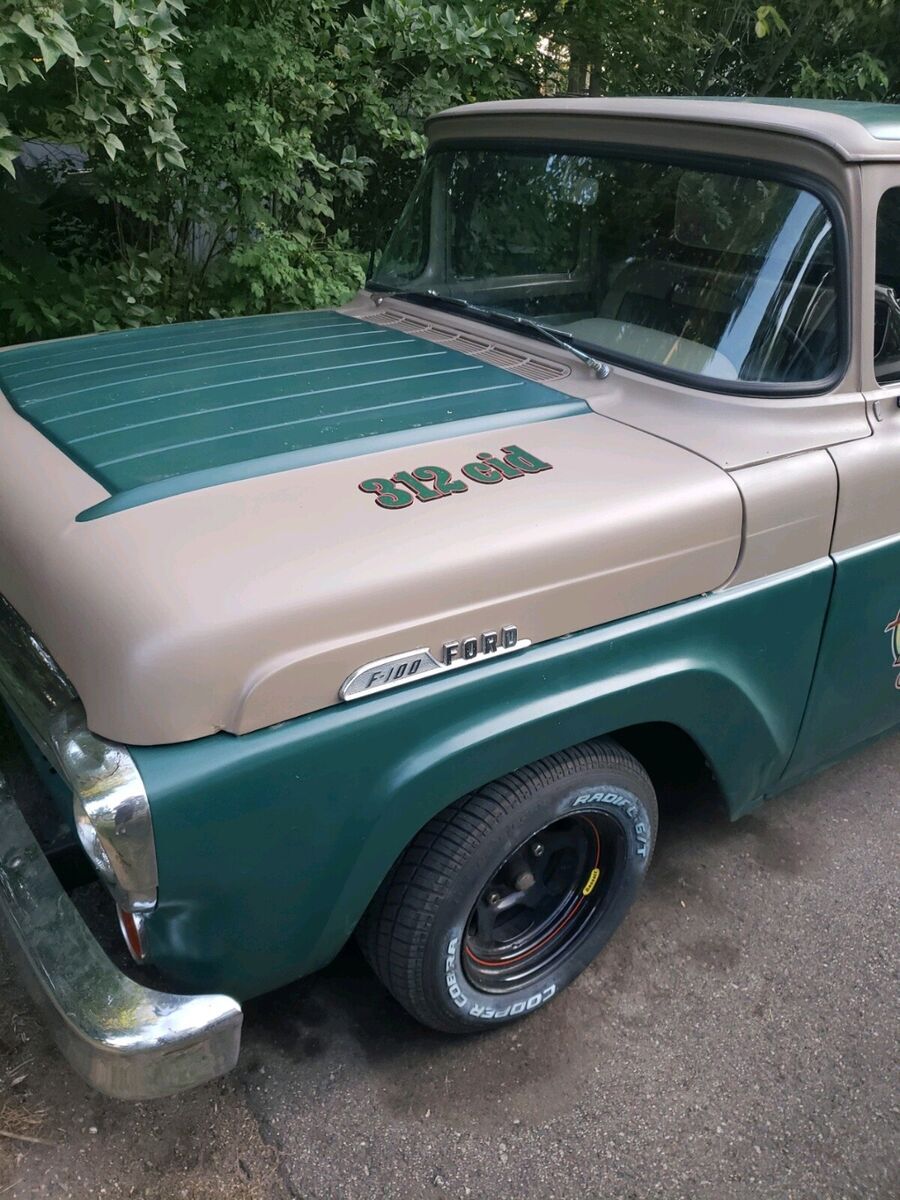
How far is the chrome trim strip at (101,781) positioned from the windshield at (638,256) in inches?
60.9

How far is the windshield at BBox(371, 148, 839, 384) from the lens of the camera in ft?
7.28

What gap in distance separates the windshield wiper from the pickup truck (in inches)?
0.6

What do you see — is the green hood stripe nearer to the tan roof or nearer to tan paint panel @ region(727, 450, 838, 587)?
tan paint panel @ region(727, 450, 838, 587)

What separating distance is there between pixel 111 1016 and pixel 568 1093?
3.52 feet

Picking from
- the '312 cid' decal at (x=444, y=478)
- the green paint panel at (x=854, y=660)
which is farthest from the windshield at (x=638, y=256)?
the '312 cid' decal at (x=444, y=478)

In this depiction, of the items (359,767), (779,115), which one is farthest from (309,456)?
(779,115)

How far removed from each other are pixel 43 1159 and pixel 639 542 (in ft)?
5.62

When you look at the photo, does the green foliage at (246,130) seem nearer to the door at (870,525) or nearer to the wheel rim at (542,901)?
the door at (870,525)

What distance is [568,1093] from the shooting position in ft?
6.99

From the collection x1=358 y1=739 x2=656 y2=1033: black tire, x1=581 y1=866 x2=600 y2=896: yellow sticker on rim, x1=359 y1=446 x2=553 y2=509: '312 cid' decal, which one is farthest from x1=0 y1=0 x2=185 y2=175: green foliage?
x1=581 y1=866 x2=600 y2=896: yellow sticker on rim

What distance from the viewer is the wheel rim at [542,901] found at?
217 cm

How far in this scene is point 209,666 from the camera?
150 cm

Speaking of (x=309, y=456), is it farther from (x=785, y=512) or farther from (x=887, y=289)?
(x=887, y=289)

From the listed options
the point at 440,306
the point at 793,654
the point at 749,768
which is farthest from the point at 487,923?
the point at 440,306
